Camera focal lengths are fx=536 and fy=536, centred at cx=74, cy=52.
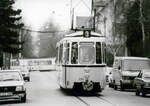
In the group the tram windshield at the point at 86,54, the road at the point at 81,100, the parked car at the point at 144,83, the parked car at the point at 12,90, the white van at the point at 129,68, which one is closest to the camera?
the road at the point at 81,100

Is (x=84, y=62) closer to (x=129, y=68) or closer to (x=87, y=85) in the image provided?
→ (x=87, y=85)

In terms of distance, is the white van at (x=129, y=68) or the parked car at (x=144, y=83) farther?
the white van at (x=129, y=68)

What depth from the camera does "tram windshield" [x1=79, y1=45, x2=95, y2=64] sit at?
94.5 ft

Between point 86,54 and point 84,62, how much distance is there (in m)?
0.53

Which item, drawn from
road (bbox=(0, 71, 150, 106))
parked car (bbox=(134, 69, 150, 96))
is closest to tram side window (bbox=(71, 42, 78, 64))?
road (bbox=(0, 71, 150, 106))

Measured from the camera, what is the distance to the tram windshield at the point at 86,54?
2880 cm

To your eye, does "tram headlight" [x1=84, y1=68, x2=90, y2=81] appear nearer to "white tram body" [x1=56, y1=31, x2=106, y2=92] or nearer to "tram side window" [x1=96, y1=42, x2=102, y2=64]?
"white tram body" [x1=56, y1=31, x2=106, y2=92]

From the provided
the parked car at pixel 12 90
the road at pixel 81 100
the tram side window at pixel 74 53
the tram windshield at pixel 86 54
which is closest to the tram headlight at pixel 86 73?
the tram windshield at pixel 86 54

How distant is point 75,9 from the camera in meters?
34.8

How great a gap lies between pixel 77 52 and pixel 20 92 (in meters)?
5.68

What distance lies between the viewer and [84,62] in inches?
1133

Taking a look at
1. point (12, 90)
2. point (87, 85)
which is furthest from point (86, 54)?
point (12, 90)

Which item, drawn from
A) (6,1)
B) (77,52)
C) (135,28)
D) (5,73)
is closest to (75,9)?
(77,52)

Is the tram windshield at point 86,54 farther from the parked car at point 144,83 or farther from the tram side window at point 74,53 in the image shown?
the parked car at point 144,83
